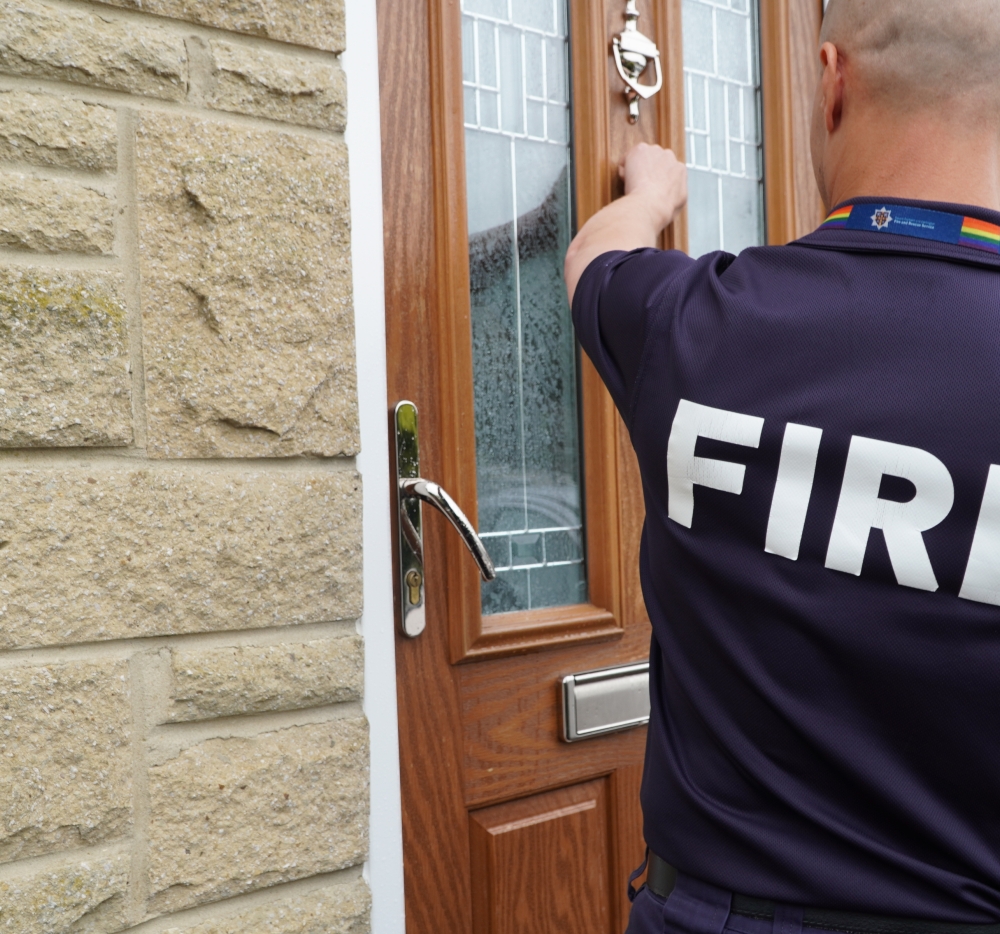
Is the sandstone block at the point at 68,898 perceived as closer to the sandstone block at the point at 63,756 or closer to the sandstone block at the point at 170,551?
the sandstone block at the point at 63,756

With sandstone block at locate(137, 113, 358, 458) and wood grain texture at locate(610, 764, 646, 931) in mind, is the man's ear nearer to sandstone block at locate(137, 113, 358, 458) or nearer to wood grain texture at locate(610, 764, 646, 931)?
sandstone block at locate(137, 113, 358, 458)

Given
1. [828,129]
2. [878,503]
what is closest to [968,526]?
[878,503]

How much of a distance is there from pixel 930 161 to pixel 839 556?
17.4 inches

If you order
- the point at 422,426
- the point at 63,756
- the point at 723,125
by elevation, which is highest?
the point at 723,125

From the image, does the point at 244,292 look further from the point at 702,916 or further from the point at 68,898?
Answer: the point at 702,916

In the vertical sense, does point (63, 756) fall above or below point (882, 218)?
below

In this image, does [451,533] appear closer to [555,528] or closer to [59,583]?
[555,528]

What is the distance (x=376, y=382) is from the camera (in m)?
1.40

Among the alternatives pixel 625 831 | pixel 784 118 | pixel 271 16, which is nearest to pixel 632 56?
pixel 784 118

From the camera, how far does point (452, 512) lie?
4.53ft

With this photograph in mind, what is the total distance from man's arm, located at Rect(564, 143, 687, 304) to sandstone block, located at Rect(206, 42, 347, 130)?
348 millimetres

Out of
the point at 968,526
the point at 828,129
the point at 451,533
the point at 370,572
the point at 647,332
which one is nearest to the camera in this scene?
the point at 968,526

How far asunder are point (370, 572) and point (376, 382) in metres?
0.25

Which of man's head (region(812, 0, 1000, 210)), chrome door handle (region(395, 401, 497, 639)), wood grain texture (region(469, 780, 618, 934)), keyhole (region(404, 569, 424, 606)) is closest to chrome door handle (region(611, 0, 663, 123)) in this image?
man's head (region(812, 0, 1000, 210))
